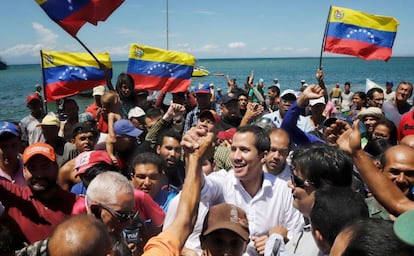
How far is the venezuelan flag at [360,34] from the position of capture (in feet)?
25.2

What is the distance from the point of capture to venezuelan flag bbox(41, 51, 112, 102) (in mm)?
6516

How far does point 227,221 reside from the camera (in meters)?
2.10

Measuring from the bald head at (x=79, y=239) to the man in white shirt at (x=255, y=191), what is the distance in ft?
3.84

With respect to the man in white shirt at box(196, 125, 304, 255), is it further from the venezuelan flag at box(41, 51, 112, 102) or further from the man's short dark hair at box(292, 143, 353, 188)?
the venezuelan flag at box(41, 51, 112, 102)

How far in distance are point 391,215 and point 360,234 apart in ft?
4.01

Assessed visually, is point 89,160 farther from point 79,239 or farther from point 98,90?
point 98,90

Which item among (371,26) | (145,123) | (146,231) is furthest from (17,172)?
(371,26)

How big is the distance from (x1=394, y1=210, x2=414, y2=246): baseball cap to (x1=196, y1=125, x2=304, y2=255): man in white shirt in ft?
5.52

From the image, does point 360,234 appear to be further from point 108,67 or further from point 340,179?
point 108,67

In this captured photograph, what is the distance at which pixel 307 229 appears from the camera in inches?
100

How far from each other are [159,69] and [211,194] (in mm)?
5153

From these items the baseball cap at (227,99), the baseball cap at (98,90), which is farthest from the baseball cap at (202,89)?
the baseball cap at (98,90)

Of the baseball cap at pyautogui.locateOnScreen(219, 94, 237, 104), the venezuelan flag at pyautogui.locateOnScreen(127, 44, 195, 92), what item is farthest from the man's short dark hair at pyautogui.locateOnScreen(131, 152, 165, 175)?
the venezuelan flag at pyautogui.locateOnScreen(127, 44, 195, 92)

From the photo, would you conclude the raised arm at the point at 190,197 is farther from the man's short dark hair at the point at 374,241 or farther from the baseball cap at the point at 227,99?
the baseball cap at the point at 227,99
